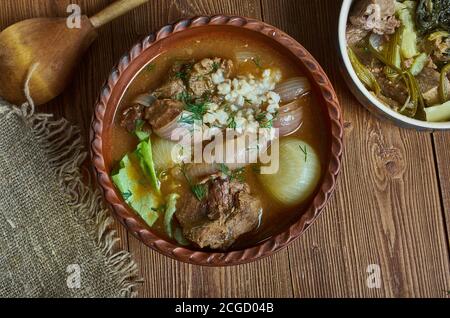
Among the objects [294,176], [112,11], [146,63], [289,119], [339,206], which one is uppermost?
[112,11]

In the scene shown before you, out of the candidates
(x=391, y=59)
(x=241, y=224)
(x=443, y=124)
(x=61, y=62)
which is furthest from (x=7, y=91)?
(x=443, y=124)

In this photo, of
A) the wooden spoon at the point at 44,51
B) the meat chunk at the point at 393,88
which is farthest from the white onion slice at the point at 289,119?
the wooden spoon at the point at 44,51

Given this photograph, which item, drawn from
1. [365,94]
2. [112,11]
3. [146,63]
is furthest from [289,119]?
[112,11]

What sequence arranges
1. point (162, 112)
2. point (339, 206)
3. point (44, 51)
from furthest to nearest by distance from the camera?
point (339, 206) → point (44, 51) → point (162, 112)

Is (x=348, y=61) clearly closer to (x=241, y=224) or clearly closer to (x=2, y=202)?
(x=241, y=224)

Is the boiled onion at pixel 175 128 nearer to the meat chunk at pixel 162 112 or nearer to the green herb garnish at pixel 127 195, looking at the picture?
the meat chunk at pixel 162 112

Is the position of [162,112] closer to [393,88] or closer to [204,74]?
[204,74]
